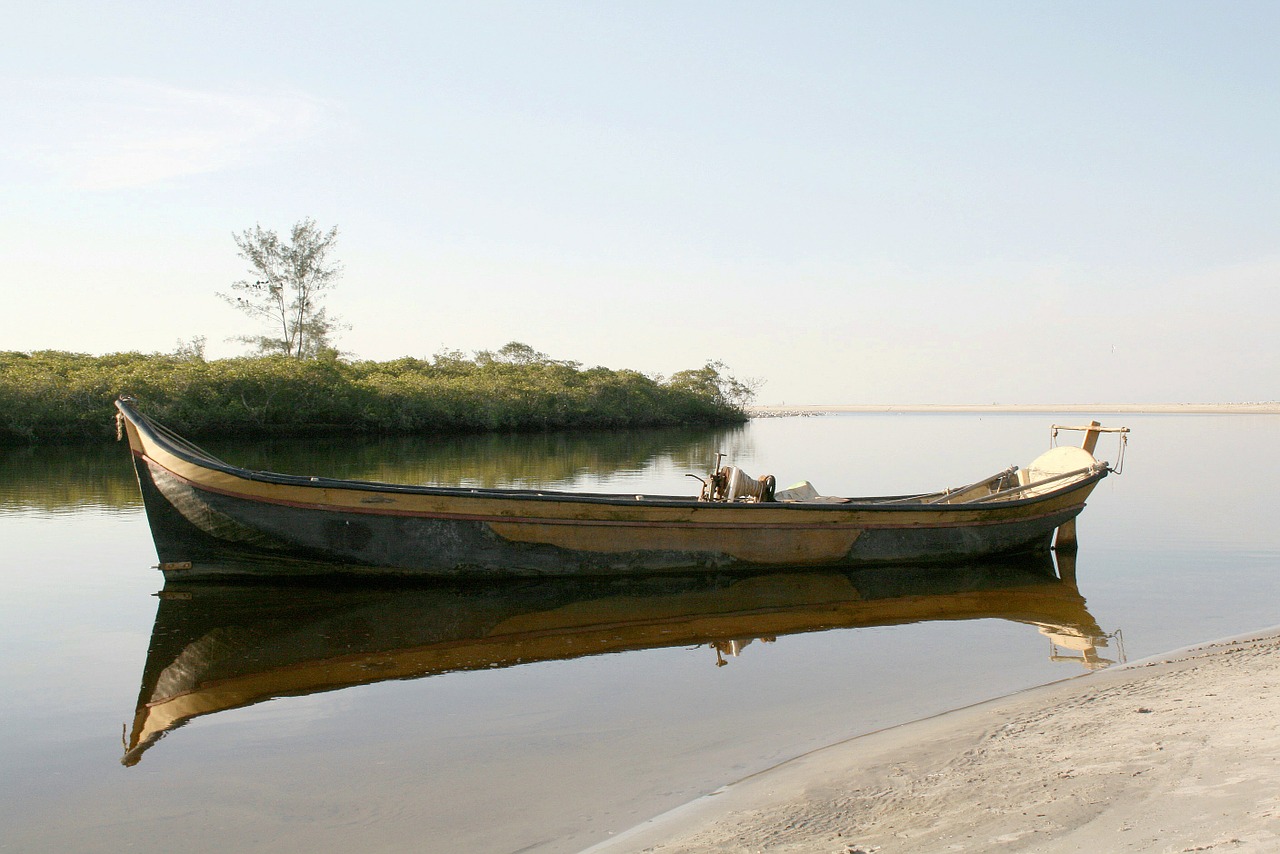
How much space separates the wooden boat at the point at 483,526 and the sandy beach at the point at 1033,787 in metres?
4.75

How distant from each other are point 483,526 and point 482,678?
2.98 meters

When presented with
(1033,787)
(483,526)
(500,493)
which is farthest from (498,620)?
(1033,787)

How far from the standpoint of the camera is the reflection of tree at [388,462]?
1872 cm

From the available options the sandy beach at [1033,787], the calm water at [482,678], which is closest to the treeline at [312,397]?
the calm water at [482,678]

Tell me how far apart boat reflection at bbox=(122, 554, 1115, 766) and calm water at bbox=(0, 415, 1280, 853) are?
0.04 meters

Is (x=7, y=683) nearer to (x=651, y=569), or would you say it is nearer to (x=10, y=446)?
(x=651, y=569)

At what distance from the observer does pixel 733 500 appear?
35.9 ft

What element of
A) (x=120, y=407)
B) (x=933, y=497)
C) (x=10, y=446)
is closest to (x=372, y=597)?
(x=120, y=407)

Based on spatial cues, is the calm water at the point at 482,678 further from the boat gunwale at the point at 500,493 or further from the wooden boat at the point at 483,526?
the boat gunwale at the point at 500,493

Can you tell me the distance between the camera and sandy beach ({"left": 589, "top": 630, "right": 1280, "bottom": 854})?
136 inches

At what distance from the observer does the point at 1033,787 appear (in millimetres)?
4074

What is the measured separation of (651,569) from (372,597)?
2.91m

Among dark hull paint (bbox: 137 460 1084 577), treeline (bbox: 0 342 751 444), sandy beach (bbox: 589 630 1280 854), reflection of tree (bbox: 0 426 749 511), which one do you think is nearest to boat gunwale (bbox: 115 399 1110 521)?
dark hull paint (bbox: 137 460 1084 577)

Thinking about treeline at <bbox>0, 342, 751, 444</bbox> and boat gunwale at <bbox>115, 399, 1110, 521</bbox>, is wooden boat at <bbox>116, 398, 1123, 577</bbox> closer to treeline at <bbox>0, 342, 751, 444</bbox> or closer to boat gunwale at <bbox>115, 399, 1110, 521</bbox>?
boat gunwale at <bbox>115, 399, 1110, 521</bbox>
